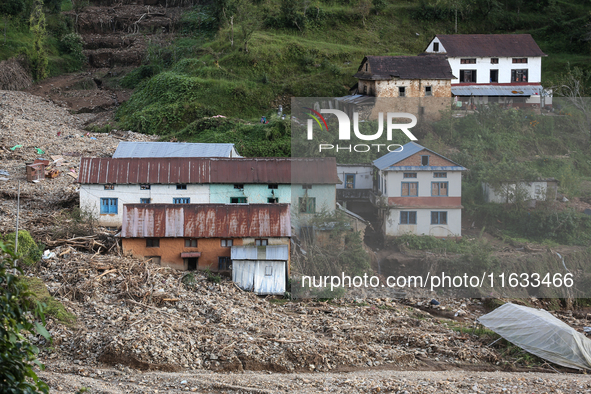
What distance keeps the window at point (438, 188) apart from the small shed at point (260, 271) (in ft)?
18.9

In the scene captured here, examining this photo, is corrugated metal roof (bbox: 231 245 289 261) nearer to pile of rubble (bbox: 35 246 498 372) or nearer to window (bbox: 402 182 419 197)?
pile of rubble (bbox: 35 246 498 372)

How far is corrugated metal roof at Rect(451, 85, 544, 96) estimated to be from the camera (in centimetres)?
3547

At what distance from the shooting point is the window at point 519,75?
36.8m

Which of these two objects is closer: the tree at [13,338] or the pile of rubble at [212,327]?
the tree at [13,338]

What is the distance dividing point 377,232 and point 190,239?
664 centimetres

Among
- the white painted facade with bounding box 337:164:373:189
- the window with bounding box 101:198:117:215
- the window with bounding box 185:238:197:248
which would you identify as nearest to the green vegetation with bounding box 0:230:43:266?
the window with bounding box 185:238:197:248

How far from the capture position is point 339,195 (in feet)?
79.3

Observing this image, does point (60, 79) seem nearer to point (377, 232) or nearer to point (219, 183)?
point (219, 183)

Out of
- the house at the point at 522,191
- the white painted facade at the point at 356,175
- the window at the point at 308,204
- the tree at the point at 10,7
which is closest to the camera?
the window at the point at 308,204

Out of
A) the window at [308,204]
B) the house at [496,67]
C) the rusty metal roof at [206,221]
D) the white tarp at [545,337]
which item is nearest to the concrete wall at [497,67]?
the house at [496,67]

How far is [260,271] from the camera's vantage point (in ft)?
63.7

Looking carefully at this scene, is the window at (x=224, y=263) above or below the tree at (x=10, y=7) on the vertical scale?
below

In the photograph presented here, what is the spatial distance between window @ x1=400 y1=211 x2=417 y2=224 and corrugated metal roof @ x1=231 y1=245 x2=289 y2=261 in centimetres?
433

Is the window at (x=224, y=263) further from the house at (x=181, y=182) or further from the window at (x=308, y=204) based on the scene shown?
the house at (x=181, y=182)
